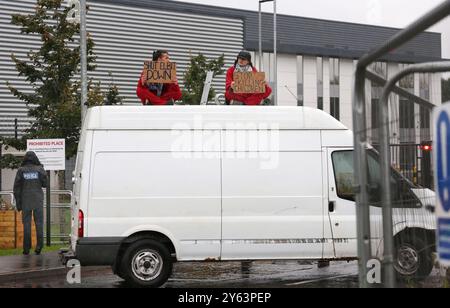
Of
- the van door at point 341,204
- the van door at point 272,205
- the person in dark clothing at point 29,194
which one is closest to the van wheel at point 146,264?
the van door at point 272,205

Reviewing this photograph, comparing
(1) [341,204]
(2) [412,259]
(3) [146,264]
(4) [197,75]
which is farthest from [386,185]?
(4) [197,75]

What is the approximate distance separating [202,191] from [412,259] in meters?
4.85

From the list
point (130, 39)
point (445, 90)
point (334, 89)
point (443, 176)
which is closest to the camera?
point (443, 176)

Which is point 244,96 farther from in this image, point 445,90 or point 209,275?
point 445,90

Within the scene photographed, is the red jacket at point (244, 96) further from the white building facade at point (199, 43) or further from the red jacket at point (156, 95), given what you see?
the white building facade at point (199, 43)

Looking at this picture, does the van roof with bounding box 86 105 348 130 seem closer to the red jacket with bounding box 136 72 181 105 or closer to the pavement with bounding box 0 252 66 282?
the red jacket with bounding box 136 72 181 105

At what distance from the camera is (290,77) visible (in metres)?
56.6

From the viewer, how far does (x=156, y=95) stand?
453 inches

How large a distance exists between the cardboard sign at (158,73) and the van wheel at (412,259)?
23.1 ft

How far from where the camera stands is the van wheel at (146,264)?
9.29 metres

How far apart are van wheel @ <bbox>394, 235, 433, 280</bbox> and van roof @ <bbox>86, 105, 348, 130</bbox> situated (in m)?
4.80

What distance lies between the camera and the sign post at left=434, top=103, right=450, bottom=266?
318 centimetres

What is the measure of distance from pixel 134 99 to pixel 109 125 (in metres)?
32.5

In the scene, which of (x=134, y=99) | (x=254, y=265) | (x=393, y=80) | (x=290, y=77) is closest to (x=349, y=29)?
(x=290, y=77)
